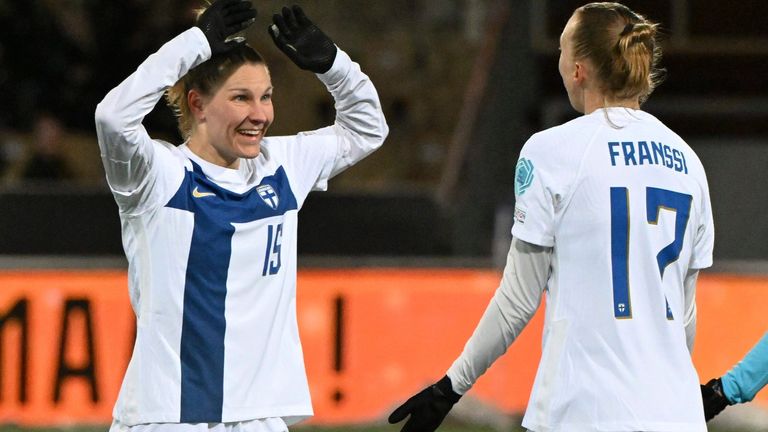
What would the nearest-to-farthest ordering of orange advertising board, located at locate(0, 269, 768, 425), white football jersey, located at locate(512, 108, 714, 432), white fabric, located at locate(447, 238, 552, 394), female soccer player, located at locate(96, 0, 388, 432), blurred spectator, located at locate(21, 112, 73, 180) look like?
white football jersey, located at locate(512, 108, 714, 432)
white fabric, located at locate(447, 238, 552, 394)
female soccer player, located at locate(96, 0, 388, 432)
orange advertising board, located at locate(0, 269, 768, 425)
blurred spectator, located at locate(21, 112, 73, 180)

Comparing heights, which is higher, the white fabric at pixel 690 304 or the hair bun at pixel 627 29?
the hair bun at pixel 627 29

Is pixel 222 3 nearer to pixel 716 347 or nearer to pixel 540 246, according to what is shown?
pixel 540 246

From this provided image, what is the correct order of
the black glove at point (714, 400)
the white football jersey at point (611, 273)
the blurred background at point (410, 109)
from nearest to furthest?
the white football jersey at point (611, 273) → the black glove at point (714, 400) → the blurred background at point (410, 109)

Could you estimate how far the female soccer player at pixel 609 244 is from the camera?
11.3 feet

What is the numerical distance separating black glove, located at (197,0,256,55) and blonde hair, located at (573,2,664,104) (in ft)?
3.05

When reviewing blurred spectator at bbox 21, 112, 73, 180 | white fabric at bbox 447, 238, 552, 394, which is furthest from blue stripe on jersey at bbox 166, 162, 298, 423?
blurred spectator at bbox 21, 112, 73, 180

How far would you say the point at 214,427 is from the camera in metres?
3.82

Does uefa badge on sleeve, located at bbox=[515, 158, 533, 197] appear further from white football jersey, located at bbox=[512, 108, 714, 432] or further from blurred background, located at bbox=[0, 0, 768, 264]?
blurred background, located at bbox=[0, 0, 768, 264]

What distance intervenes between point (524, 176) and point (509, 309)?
0.35 metres

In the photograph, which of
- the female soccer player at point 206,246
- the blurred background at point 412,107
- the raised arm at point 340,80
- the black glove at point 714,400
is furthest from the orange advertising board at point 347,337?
the female soccer player at point 206,246

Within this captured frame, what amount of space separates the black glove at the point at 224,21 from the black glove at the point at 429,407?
3.56 feet

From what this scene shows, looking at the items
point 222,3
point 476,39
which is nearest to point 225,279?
point 222,3

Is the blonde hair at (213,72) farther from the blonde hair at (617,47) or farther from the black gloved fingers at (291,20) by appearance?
the blonde hair at (617,47)

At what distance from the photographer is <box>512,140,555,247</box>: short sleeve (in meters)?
3.52
